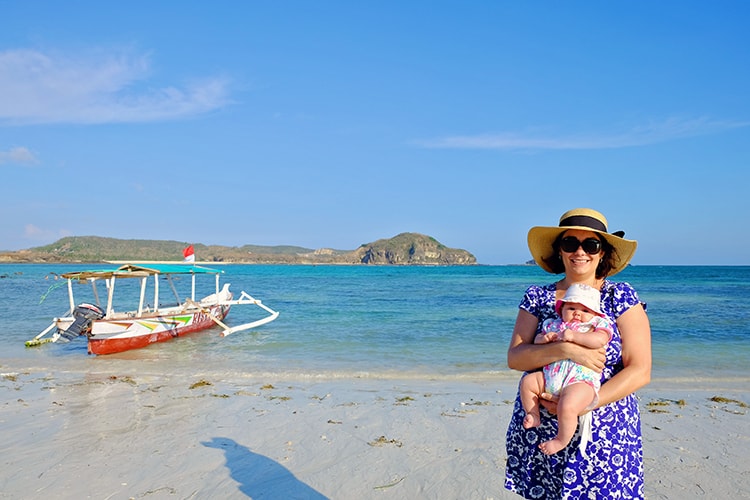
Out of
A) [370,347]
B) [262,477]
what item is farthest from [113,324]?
[262,477]

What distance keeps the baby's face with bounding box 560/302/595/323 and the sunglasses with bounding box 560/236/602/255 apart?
1.12ft

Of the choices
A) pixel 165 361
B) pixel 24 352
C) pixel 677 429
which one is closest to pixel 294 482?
pixel 677 429

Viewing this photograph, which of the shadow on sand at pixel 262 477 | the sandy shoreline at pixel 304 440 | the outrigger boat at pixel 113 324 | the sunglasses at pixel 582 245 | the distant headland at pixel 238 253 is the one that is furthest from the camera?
the distant headland at pixel 238 253

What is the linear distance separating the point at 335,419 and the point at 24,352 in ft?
32.7

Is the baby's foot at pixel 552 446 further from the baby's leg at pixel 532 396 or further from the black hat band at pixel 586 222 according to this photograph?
the black hat band at pixel 586 222

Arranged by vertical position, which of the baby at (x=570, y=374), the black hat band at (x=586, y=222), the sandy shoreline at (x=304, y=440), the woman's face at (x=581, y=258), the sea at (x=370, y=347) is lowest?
the sea at (x=370, y=347)

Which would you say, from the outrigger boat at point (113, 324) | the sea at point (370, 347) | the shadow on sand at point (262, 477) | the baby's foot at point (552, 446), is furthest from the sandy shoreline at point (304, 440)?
the outrigger boat at point (113, 324)

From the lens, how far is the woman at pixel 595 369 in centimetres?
235

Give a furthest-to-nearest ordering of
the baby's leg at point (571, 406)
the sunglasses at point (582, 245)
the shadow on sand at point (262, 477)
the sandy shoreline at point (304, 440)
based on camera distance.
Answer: the sandy shoreline at point (304, 440), the shadow on sand at point (262, 477), the sunglasses at point (582, 245), the baby's leg at point (571, 406)

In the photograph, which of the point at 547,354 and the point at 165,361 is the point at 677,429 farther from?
the point at 165,361

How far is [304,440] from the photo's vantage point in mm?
5941

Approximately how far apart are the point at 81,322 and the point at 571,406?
13.6 metres

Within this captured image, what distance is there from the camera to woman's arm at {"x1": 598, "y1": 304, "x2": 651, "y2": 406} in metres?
2.29

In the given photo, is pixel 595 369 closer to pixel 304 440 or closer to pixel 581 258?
pixel 581 258
